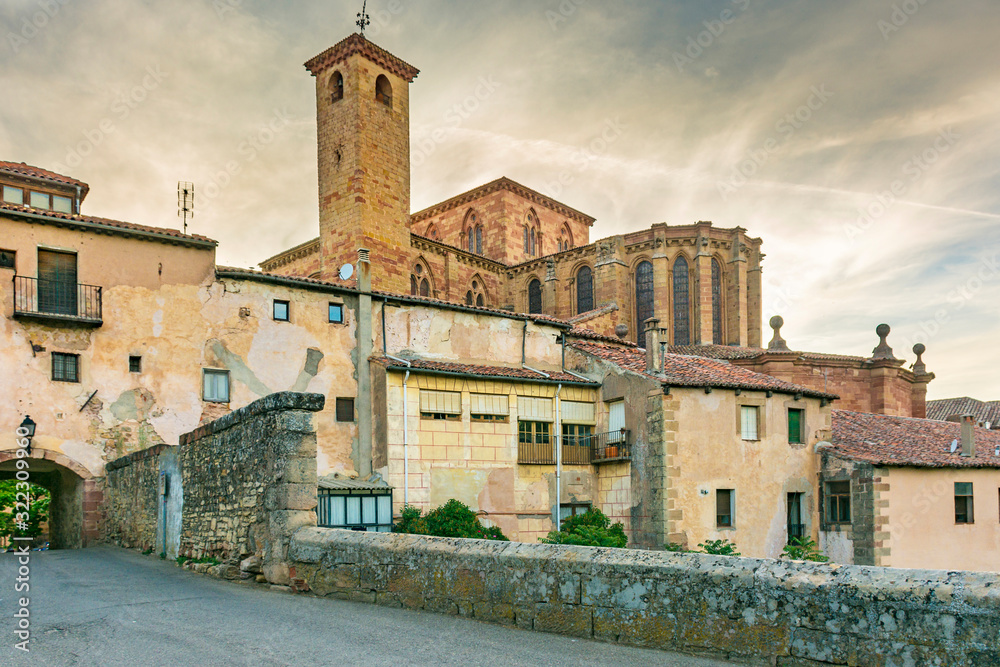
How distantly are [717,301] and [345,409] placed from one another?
87.1ft

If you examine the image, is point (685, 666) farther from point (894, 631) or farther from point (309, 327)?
point (309, 327)

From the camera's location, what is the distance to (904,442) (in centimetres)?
2791

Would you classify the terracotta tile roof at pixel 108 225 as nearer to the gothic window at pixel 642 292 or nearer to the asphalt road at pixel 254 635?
the asphalt road at pixel 254 635

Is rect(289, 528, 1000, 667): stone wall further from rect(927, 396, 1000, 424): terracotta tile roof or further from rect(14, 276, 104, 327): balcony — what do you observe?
rect(927, 396, 1000, 424): terracotta tile roof

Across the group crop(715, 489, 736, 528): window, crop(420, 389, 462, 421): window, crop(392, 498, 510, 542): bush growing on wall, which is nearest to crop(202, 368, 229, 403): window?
crop(420, 389, 462, 421): window

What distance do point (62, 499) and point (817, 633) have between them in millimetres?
21414

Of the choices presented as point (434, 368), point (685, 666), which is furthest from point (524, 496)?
point (685, 666)

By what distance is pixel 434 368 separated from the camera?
2348cm

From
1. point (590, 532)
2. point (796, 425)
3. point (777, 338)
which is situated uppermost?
point (777, 338)

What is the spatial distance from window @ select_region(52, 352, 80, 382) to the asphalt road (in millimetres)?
11305

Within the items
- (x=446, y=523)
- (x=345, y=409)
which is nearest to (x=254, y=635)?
(x=446, y=523)

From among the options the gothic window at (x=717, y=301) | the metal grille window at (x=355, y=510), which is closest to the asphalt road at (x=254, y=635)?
the metal grille window at (x=355, y=510)

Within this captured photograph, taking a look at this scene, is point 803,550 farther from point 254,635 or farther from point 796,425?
point 254,635

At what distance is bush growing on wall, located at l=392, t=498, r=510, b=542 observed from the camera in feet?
70.8
